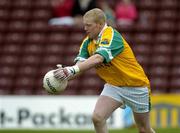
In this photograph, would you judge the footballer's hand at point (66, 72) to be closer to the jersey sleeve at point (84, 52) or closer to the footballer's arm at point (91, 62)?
the footballer's arm at point (91, 62)

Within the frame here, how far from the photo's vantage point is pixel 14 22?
20.6m

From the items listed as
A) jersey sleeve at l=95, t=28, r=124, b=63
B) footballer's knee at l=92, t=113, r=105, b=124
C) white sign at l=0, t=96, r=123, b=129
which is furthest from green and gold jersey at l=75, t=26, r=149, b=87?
white sign at l=0, t=96, r=123, b=129

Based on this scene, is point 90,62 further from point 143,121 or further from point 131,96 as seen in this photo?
point 143,121

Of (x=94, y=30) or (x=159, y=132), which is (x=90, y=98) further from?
(x=94, y=30)

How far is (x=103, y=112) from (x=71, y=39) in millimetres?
10571

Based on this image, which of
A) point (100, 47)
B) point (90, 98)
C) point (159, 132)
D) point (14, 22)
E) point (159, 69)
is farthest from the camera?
point (14, 22)

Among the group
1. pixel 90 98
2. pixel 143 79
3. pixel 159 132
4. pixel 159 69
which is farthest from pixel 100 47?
pixel 159 69

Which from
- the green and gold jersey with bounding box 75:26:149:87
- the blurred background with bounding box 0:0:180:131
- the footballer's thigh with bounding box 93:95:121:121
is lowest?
the blurred background with bounding box 0:0:180:131

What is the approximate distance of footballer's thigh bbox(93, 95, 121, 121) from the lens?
9.48 metres

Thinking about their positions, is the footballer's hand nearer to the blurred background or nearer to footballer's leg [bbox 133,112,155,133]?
footballer's leg [bbox 133,112,155,133]

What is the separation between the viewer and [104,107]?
9.61 meters

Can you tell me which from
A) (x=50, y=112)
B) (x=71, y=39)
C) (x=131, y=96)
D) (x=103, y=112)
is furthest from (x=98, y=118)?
(x=71, y=39)

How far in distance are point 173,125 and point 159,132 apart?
208cm

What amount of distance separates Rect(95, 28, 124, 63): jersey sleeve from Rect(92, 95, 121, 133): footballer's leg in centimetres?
69
